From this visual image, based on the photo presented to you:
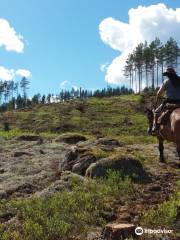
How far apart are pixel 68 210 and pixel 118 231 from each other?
2300 mm

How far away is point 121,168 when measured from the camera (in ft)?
53.6

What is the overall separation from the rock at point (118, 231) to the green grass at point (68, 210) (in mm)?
631

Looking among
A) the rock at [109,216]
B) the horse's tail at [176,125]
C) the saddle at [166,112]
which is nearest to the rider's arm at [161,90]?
the saddle at [166,112]

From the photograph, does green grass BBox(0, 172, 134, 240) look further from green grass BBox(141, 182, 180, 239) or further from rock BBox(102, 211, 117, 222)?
green grass BBox(141, 182, 180, 239)

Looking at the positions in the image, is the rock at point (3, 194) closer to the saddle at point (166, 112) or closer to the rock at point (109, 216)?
the rock at point (109, 216)

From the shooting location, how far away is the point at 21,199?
14.6 meters

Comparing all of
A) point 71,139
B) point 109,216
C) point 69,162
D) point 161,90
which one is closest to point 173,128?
point 161,90

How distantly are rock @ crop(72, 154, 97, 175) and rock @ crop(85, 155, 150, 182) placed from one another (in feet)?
2.57

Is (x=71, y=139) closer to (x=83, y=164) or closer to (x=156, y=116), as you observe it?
(x=83, y=164)

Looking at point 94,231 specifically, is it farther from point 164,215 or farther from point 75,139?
point 75,139

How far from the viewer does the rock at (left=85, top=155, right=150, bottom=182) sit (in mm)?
16156

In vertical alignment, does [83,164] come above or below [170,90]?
below

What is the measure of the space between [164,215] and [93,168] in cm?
524

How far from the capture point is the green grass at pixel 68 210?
11398mm
